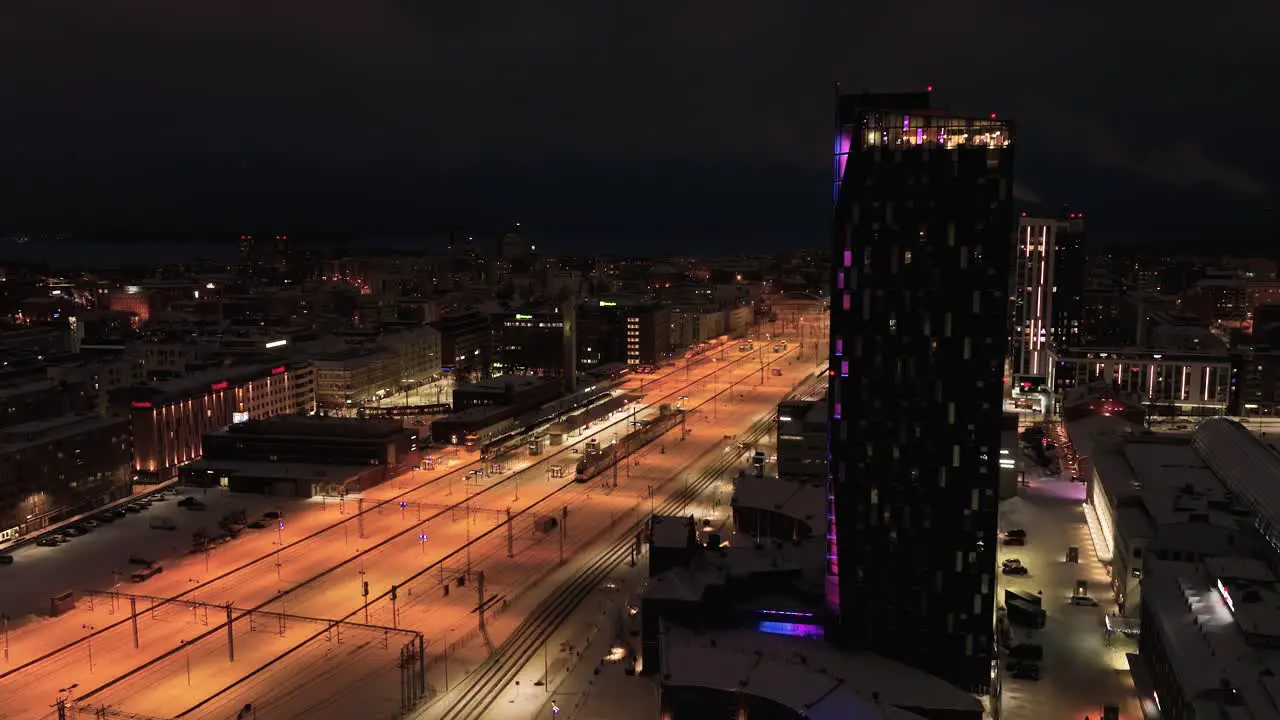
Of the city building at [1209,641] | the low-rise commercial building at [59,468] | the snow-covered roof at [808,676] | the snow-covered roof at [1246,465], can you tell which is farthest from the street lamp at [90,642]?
the snow-covered roof at [1246,465]

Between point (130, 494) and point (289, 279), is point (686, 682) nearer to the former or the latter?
point (130, 494)

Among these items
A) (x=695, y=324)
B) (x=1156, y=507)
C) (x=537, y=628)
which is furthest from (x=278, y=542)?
(x=695, y=324)

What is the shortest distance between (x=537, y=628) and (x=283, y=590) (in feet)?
26.8

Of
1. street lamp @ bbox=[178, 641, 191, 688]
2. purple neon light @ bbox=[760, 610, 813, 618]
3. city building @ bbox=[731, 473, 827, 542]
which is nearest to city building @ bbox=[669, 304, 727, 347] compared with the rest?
city building @ bbox=[731, 473, 827, 542]

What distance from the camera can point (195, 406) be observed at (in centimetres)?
5394

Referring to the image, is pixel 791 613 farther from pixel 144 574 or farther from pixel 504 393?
pixel 504 393

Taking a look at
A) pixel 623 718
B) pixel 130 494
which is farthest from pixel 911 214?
pixel 130 494

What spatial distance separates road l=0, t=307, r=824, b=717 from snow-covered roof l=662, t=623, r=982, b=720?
866 centimetres

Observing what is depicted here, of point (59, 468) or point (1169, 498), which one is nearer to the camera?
point (1169, 498)

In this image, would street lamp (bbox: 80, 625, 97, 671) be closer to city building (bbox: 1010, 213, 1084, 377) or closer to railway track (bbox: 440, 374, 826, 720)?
railway track (bbox: 440, 374, 826, 720)

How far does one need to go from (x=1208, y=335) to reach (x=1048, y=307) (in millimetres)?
13040

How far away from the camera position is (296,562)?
115 ft

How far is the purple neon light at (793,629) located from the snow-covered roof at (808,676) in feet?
0.82

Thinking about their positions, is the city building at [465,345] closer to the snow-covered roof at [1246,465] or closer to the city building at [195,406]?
the city building at [195,406]
